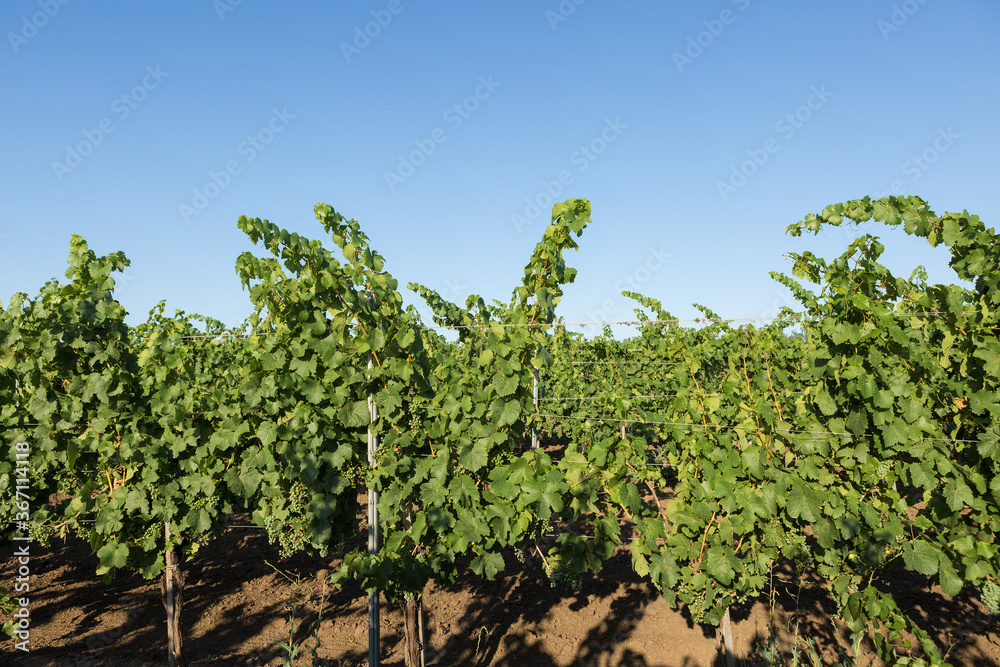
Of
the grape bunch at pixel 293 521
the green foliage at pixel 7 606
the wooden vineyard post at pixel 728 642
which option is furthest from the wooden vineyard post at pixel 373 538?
the green foliage at pixel 7 606

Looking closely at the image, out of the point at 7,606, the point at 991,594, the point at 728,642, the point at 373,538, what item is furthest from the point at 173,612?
the point at 991,594

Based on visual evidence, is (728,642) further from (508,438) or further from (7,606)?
(7,606)

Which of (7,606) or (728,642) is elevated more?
(7,606)

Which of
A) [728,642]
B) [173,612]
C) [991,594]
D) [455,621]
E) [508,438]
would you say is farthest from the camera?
[455,621]

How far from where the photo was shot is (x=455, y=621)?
559 cm

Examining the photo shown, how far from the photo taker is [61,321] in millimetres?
3963

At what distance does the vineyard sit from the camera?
10.8 ft

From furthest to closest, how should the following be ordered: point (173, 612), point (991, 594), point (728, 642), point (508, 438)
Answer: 1. point (173, 612)
2. point (728, 642)
3. point (508, 438)
4. point (991, 594)

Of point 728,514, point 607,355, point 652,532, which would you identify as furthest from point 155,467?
point 607,355

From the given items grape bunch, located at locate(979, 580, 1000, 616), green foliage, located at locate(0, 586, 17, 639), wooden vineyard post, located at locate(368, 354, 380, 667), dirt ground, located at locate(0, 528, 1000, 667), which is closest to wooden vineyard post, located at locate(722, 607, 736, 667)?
dirt ground, located at locate(0, 528, 1000, 667)

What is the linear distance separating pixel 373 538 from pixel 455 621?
247 centimetres

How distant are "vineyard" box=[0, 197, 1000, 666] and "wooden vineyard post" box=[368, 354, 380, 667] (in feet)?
0.05

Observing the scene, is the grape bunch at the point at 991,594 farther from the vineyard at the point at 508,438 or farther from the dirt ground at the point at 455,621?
the dirt ground at the point at 455,621

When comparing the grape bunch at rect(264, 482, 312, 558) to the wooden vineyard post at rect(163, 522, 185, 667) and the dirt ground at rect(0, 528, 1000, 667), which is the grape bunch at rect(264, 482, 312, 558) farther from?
the wooden vineyard post at rect(163, 522, 185, 667)
